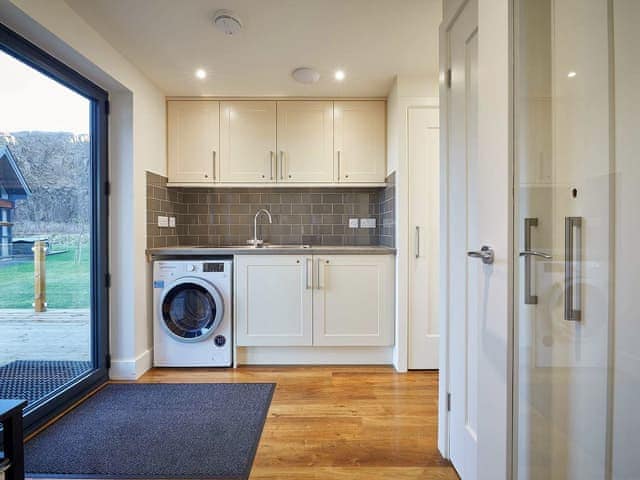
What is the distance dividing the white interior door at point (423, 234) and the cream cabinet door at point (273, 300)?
0.85 m

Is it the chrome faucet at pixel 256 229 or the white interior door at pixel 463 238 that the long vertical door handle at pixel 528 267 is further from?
the chrome faucet at pixel 256 229

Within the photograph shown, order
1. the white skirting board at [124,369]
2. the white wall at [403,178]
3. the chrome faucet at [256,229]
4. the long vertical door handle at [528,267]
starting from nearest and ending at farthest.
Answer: the long vertical door handle at [528,267] → the white skirting board at [124,369] → the white wall at [403,178] → the chrome faucet at [256,229]

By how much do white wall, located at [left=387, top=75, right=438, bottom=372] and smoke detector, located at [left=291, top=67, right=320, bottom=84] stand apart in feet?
2.17

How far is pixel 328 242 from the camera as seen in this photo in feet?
11.3

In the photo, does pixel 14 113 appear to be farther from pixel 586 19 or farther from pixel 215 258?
pixel 586 19

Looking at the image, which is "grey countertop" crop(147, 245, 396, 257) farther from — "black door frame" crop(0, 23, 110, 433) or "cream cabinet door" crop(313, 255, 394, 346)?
"black door frame" crop(0, 23, 110, 433)

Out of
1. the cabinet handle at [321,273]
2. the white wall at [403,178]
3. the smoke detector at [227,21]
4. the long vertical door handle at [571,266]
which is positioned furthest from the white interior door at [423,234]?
the long vertical door handle at [571,266]

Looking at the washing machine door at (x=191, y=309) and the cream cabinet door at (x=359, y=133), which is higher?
the cream cabinet door at (x=359, y=133)

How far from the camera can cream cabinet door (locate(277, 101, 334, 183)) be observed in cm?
309

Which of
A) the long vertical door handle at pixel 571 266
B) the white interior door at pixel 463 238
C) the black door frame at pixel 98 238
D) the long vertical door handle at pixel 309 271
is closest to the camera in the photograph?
the long vertical door handle at pixel 571 266

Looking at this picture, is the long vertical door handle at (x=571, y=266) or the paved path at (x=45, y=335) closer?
the long vertical door handle at (x=571, y=266)

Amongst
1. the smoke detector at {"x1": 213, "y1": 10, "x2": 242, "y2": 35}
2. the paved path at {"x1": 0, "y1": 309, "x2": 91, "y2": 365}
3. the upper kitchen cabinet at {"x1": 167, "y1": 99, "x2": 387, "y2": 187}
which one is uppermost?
the smoke detector at {"x1": 213, "y1": 10, "x2": 242, "y2": 35}

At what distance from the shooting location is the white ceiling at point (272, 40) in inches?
74.2

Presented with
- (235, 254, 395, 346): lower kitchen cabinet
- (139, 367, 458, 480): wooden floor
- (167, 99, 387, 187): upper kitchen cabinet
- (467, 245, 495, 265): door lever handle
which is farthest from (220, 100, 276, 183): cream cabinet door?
(467, 245, 495, 265): door lever handle
